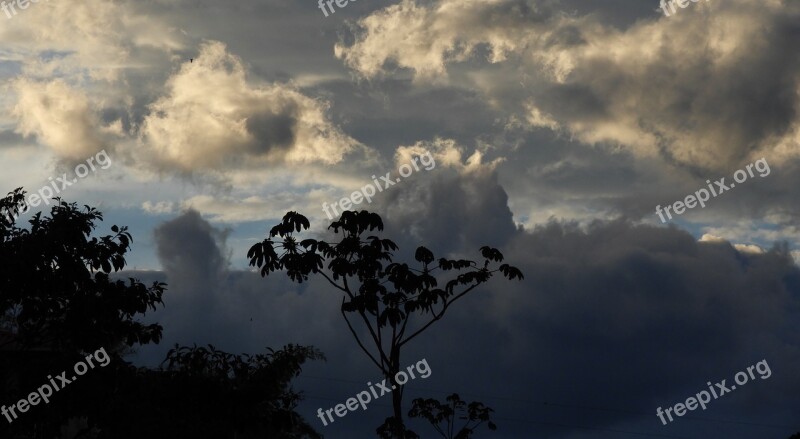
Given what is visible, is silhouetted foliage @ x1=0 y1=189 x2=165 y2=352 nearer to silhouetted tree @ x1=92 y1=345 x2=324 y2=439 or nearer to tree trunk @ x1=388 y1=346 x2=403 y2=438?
silhouetted tree @ x1=92 y1=345 x2=324 y2=439

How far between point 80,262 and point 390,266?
22.9ft

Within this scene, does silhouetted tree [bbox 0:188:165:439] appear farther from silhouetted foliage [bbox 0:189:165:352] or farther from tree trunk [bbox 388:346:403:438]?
tree trunk [bbox 388:346:403:438]

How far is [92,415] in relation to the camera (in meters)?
16.2

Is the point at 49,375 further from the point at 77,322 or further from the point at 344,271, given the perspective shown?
the point at 344,271

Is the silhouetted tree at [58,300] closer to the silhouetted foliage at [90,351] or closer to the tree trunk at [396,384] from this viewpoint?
the silhouetted foliage at [90,351]

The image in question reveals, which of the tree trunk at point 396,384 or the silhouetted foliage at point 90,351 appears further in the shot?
the tree trunk at point 396,384

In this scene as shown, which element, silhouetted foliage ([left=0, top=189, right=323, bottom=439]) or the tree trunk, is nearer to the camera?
silhouetted foliage ([left=0, top=189, right=323, bottom=439])

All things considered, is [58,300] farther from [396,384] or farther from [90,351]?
[396,384]

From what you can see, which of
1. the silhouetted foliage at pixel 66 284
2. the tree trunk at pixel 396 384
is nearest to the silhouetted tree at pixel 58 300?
the silhouetted foliage at pixel 66 284

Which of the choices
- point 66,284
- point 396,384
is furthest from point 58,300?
point 396,384

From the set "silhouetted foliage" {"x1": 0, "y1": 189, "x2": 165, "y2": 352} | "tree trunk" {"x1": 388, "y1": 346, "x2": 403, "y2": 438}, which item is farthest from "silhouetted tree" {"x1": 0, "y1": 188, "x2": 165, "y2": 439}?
"tree trunk" {"x1": 388, "y1": 346, "x2": 403, "y2": 438}

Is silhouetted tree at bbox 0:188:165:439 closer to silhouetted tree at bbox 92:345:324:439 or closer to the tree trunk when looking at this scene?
silhouetted tree at bbox 92:345:324:439

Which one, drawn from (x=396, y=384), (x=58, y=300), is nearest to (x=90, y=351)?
(x=58, y=300)

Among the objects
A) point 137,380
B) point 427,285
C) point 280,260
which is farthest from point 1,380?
point 427,285
